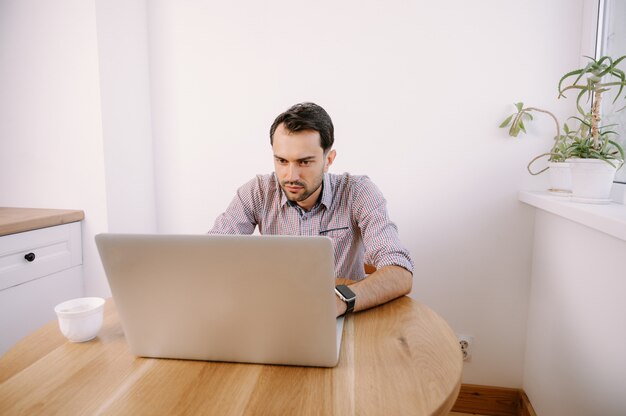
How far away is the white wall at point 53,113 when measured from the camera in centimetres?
188

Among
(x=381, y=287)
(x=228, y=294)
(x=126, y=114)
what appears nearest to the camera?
(x=228, y=294)

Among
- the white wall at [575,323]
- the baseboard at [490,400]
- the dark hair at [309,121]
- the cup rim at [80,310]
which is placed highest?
the dark hair at [309,121]

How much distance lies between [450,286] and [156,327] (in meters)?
1.55

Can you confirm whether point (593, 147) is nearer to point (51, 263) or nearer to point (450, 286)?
point (450, 286)

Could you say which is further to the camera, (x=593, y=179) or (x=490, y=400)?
(x=490, y=400)

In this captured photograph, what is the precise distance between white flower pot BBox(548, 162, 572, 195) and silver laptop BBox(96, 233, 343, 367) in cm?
137

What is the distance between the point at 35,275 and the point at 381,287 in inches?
58.9

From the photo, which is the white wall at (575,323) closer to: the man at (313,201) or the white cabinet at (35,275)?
the man at (313,201)

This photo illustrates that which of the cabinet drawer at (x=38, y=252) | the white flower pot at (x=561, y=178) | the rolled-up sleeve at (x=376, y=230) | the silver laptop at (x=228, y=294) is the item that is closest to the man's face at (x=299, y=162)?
the rolled-up sleeve at (x=376, y=230)

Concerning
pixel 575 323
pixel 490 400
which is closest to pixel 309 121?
pixel 575 323

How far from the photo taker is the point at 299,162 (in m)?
1.53

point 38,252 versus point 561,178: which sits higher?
point 561,178

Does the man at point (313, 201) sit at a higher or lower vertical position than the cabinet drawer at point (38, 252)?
higher

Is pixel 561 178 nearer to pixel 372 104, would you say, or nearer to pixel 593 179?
pixel 593 179
